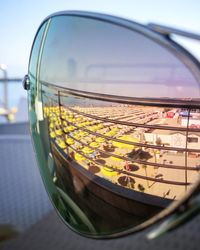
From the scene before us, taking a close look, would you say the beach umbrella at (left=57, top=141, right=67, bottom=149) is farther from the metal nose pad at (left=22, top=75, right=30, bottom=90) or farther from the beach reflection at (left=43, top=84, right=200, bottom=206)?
the metal nose pad at (left=22, top=75, right=30, bottom=90)

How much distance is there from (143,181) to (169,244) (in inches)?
4.6

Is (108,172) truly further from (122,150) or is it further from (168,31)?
(168,31)

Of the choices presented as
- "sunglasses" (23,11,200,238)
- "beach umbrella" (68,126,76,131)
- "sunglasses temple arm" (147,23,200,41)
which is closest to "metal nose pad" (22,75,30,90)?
"sunglasses" (23,11,200,238)

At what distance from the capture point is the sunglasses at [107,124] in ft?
1.38

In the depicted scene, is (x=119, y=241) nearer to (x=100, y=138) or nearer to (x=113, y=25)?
(x=100, y=138)

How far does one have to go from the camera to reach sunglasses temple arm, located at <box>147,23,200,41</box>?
0.30 metres

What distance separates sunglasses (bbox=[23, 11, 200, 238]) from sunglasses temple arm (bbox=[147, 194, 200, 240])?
141mm

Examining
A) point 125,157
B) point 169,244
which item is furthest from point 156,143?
point 169,244

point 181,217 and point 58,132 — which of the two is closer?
point 181,217

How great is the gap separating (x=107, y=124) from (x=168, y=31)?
0.58ft

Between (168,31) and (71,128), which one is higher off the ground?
(168,31)

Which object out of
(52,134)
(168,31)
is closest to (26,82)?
(52,134)

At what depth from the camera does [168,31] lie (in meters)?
0.32

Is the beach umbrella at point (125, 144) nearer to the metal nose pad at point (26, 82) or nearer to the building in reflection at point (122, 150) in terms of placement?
the building in reflection at point (122, 150)
